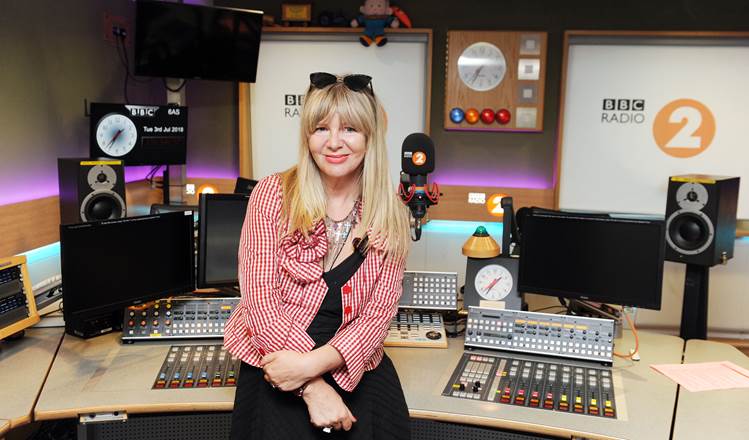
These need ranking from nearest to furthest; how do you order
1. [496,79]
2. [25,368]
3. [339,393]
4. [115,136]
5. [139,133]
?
[339,393] < [25,368] < [115,136] < [139,133] < [496,79]

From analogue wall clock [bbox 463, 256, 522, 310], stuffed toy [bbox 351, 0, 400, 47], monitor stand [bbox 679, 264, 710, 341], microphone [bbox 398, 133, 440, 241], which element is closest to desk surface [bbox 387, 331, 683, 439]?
analogue wall clock [bbox 463, 256, 522, 310]

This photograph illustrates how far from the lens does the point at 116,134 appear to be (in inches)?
150

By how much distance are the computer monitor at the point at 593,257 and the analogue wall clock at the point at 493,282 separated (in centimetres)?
4

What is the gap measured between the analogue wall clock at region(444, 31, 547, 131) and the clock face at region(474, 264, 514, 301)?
7.80ft

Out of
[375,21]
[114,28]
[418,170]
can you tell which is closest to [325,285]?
[418,170]

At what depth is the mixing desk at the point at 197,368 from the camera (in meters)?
2.09

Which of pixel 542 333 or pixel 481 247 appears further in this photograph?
pixel 481 247

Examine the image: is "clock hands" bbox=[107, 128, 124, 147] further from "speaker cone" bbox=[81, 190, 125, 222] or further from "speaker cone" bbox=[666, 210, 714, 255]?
"speaker cone" bbox=[666, 210, 714, 255]

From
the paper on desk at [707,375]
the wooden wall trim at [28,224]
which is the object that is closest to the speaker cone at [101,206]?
the wooden wall trim at [28,224]

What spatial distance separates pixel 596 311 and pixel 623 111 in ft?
8.35

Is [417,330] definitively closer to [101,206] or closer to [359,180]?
[359,180]

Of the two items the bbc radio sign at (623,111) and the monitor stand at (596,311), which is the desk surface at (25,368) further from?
the bbc radio sign at (623,111)

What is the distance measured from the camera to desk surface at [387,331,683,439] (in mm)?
1842

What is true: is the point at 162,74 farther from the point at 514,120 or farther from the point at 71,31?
the point at 514,120
